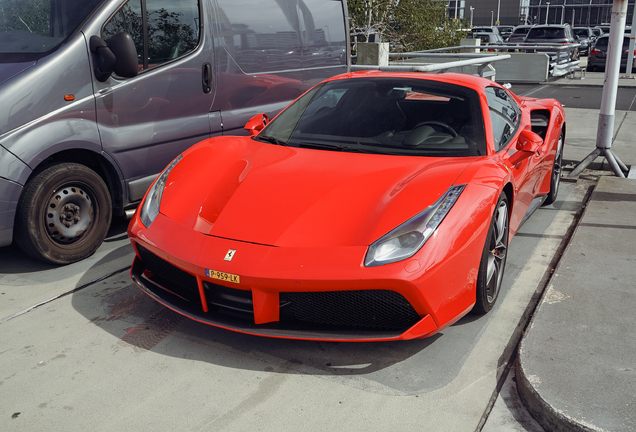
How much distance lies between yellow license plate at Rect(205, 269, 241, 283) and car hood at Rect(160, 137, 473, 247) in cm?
22

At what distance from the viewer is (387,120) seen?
12.9ft

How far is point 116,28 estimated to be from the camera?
453cm

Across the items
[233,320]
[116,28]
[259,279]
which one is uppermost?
[116,28]

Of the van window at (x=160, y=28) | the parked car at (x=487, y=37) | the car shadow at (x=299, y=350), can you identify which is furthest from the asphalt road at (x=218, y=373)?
the parked car at (x=487, y=37)

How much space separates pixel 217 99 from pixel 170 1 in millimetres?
870

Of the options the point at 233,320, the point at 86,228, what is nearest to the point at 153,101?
the point at 86,228

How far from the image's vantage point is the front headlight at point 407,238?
110 inches

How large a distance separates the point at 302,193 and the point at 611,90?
4.93m

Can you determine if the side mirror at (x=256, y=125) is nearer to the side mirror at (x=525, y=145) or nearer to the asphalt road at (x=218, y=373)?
the asphalt road at (x=218, y=373)

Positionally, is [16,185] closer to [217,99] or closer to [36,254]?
[36,254]

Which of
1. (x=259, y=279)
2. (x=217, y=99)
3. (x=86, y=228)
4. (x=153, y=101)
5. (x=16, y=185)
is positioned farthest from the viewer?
(x=217, y=99)

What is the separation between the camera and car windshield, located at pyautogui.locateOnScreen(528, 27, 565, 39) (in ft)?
79.9

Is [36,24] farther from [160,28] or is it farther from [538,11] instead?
[538,11]

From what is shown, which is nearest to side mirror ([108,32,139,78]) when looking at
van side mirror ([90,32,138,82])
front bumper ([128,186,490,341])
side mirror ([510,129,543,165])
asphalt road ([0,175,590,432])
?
van side mirror ([90,32,138,82])
